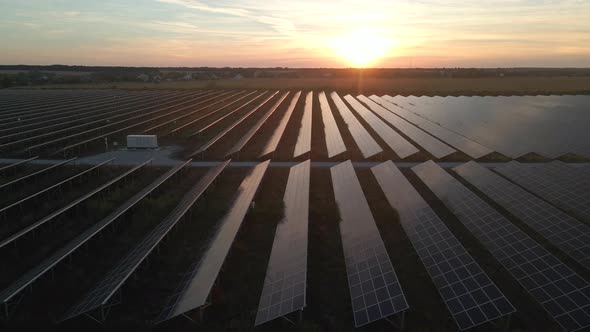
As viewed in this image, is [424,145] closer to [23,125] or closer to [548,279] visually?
[548,279]

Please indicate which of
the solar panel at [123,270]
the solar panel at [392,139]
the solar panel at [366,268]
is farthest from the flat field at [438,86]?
the solar panel at [123,270]

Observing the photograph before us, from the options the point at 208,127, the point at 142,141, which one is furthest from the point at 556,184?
the point at 208,127

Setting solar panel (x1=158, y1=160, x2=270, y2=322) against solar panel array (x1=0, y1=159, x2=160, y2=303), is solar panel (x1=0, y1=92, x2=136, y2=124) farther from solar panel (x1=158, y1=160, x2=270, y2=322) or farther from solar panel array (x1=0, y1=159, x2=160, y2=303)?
solar panel (x1=158, y1=160, x2=270, y2=322)

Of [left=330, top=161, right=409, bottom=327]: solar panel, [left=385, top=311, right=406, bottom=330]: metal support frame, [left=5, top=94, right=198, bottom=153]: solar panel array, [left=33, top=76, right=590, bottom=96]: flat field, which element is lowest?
[left=385, top=311, right=406, bottom=330]: metal support frame

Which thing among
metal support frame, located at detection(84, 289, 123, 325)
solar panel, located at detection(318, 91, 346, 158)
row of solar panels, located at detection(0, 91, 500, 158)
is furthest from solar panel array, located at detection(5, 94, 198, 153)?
metal support frame, located at detection(84, 289, 123, 325)

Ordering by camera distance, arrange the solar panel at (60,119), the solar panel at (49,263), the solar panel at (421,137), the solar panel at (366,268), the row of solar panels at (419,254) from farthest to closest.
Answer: the solar panel at (60,119), the solar panel at (421,137), the solar panel at (49,263), the row of solar panels at (419,254), the solar panel at (366,268)

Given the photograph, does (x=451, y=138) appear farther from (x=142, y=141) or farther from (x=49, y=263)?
(x=49, y=263)

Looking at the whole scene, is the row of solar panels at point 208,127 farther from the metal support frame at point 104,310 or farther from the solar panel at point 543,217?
the metal support frame at point 104,310
